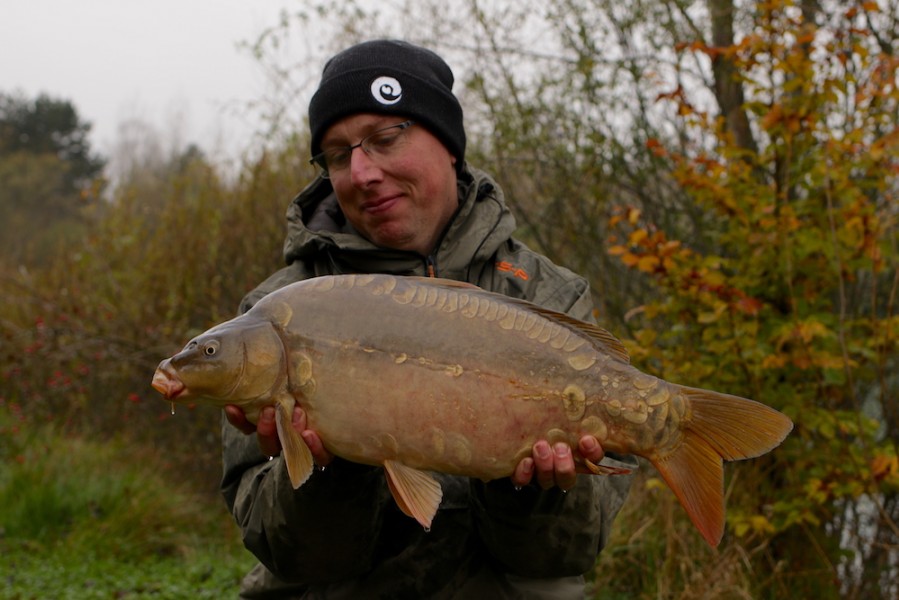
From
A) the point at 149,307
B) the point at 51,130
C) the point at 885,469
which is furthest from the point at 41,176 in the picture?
the point at 885,469

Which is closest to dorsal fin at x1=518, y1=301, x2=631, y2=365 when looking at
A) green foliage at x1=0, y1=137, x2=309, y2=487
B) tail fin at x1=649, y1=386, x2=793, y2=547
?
tail fin at x1=649, y1=386, x2=793, y2=547

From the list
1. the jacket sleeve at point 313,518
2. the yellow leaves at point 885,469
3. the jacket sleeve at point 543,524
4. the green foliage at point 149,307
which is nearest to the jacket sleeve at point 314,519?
the jacket sleeve at point 313,518

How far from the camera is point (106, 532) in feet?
16.4

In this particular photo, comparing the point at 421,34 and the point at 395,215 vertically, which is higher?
the point at 421,34

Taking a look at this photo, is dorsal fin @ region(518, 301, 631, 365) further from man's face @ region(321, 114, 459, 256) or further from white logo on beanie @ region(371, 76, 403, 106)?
white logo on beanie @ region(371, 76, 403, 106)

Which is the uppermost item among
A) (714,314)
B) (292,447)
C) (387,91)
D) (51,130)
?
(51,130)

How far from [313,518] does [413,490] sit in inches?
11.0

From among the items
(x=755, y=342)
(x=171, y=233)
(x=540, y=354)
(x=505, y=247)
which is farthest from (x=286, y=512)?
(x=171, y=233)

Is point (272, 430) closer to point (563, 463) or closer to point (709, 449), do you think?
point (563, 463)

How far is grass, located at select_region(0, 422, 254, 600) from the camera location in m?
4.49

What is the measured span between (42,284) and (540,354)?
7164 millimetres

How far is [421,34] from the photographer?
5785 mm

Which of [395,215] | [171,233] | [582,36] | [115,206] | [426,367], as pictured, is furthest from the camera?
[115,206]

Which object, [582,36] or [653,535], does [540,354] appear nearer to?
[653,535]
